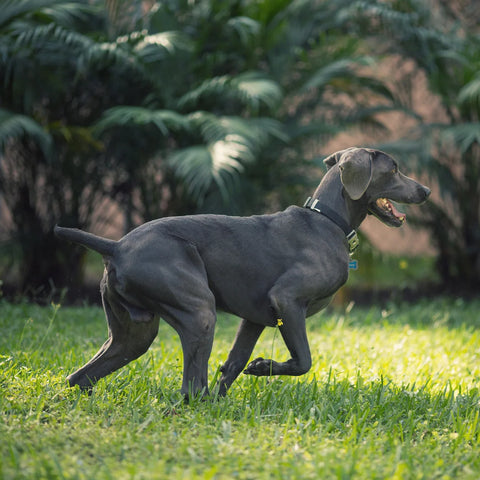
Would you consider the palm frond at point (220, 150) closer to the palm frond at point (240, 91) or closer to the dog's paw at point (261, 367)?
the palm frond at point (240, 91)

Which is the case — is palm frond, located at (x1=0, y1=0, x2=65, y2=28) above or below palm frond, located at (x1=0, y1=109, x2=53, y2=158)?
above

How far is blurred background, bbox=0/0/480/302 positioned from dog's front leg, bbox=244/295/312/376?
3483 millimetres

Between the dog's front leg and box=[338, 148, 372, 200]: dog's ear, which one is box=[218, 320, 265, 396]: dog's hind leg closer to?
the dog's front leg

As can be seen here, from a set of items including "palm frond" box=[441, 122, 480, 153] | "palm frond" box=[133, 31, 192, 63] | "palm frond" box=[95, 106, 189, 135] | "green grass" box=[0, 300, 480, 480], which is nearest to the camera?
"green grass" box=[0, 300, 480, 480]

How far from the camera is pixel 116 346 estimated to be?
3422mm

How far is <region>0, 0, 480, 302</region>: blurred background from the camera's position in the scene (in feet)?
23.4

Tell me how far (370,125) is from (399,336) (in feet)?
11.4

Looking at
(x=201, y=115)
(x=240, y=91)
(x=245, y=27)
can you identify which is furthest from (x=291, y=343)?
(x=245, y=27)

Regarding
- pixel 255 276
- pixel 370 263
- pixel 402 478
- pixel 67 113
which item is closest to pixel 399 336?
pixel 370 263

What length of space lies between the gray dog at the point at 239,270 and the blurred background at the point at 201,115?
317cm

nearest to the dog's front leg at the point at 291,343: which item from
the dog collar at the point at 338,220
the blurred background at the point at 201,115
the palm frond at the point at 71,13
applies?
the dog collar at the point at 338,220

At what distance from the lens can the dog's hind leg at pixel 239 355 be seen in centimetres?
356

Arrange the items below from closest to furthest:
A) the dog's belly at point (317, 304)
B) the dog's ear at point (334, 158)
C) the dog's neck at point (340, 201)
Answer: the dog's belly at point (317, 304)
the dog's neck at point (340, 201)
the dog's ear at point (334, 158)

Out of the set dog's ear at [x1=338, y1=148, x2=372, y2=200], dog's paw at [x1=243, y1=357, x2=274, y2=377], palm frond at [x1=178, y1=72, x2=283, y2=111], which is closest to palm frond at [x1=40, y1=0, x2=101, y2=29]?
palm frond at [x1=178, y1=72, x2=283, y2=111]
